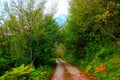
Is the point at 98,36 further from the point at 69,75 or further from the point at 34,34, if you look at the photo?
the point at 34,34

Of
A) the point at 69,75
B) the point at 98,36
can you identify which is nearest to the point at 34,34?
the point at 69,75

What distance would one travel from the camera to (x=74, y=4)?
1249 inches

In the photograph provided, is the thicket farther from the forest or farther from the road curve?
the road curve

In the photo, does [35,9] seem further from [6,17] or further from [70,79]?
[70,79]

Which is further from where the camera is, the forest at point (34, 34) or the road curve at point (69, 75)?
the road curve at point (69, 75)

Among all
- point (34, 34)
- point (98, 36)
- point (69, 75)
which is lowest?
point (69, 75)

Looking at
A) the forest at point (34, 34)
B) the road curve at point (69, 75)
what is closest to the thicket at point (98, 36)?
the forest at point (34, 34)

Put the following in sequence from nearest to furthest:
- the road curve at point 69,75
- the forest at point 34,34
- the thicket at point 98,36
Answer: the forest at point 34,34 < the thicket at point 98,36 < the road curve at point 69,75

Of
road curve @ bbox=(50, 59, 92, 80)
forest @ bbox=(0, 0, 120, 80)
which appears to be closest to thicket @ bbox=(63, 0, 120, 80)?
forest @ bbox=(0, 0, 120, 80)

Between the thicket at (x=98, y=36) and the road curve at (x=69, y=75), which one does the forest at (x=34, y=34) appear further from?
the road curve at (x=69, y=75)

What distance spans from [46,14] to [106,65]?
9224mm

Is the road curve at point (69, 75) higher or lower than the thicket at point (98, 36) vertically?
lower

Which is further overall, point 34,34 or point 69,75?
point 34,34

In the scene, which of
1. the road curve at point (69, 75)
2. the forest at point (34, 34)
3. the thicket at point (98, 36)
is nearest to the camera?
the forest at point (34, 34)
